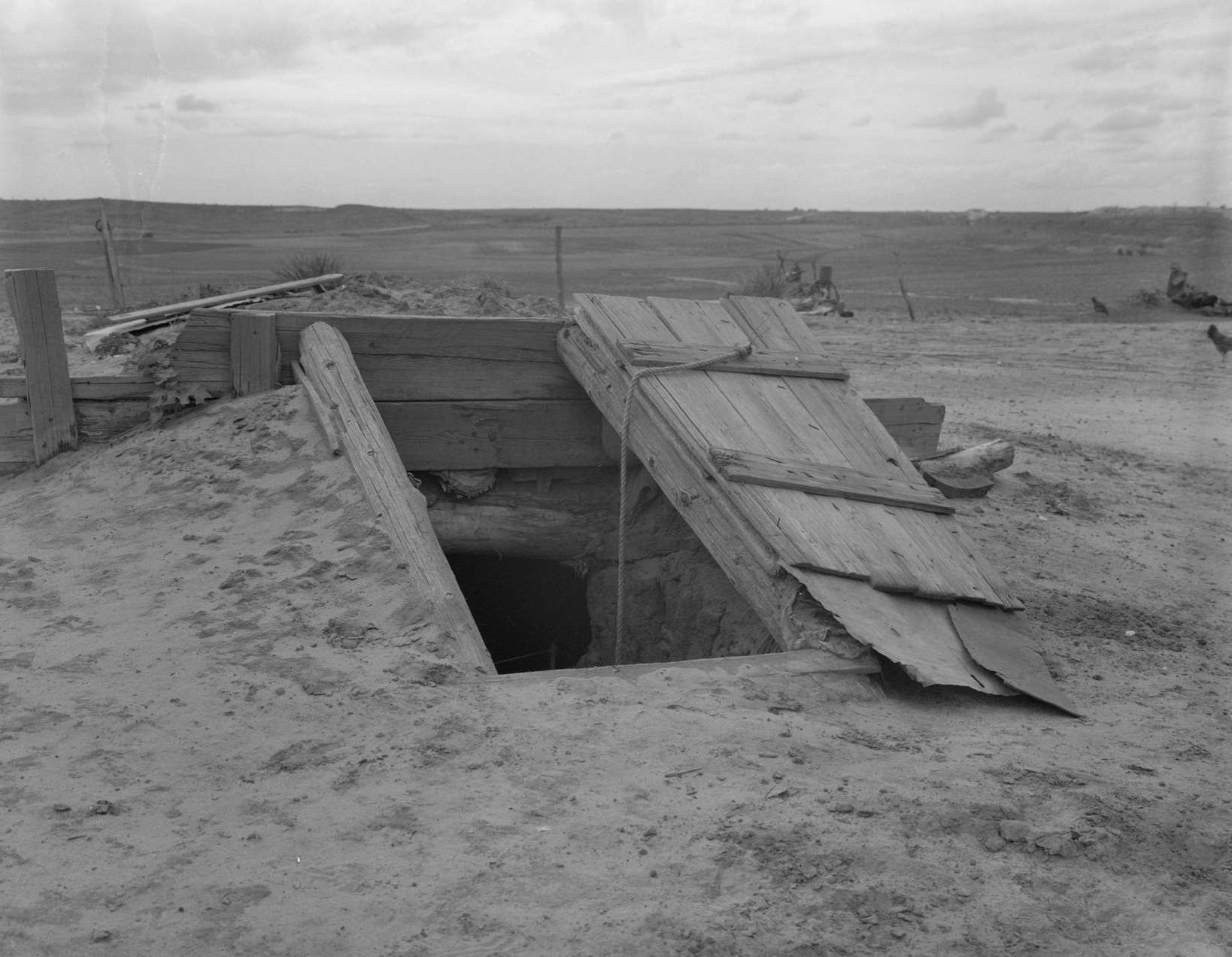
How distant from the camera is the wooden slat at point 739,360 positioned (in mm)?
5172

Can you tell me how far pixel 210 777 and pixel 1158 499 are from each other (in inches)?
237

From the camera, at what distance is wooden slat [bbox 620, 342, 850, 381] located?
5172mm

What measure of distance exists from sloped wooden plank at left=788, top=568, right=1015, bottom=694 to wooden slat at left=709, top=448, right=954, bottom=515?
21.1 inches

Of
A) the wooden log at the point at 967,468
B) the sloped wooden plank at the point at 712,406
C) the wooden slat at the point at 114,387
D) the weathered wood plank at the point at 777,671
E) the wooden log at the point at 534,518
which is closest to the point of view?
the weathered wood plank at the point at 777,671

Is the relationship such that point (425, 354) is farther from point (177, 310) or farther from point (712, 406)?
point (177, 310)

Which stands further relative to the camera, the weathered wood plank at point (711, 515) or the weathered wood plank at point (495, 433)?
the weathered wood plank at point (495, 433)

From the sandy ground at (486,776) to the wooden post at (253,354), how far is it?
562 mm

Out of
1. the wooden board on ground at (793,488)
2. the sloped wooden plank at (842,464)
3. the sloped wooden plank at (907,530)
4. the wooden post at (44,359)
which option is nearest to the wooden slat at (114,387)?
the wooden post at (44,359)

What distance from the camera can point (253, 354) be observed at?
559 centimetres

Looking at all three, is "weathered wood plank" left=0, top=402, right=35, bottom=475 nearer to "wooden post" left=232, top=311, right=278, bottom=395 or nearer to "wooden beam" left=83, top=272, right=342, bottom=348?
"wooden post" left=232, top=311, right=278, bottom=395

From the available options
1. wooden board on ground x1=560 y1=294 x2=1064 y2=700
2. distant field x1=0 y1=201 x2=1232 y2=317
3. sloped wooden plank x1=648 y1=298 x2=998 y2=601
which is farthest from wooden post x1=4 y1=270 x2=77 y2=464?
distant field x1=0 y1=201 x2=1232 y2=317

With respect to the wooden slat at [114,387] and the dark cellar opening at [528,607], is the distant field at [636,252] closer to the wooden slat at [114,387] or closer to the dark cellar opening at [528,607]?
the wooden slat at [114,387]

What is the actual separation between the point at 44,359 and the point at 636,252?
150 ft

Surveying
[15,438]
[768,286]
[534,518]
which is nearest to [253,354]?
[15,438]
